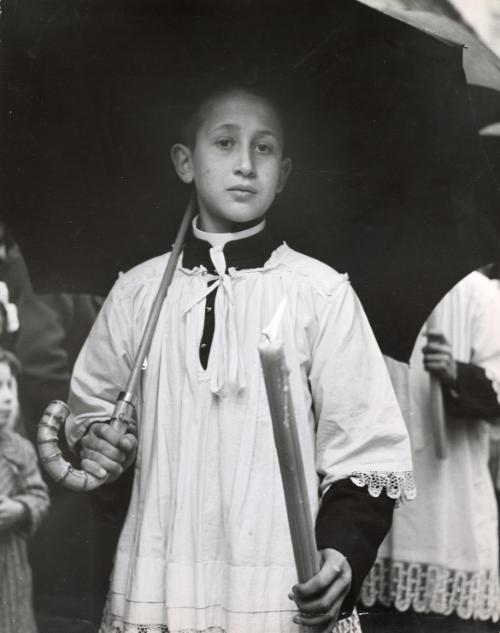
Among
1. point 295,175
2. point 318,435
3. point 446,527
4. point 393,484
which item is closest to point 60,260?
point 295,175

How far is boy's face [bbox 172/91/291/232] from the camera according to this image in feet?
9.01

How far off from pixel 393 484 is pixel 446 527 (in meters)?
0.45

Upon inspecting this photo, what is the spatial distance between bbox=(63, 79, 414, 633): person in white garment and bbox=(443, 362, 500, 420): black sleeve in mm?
318

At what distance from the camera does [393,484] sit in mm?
2502

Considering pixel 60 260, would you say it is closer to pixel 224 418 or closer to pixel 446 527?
pixel 224 418

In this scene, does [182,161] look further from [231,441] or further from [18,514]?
[18,514]

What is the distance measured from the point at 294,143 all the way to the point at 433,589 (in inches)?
49.5

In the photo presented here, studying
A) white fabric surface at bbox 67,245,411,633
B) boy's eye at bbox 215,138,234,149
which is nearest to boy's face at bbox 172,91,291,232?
boy's eye at bbox 215,138,234,149

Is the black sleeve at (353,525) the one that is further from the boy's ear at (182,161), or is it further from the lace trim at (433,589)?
the boy's ear at (182,161)

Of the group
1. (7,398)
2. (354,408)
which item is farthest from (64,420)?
(354,408)

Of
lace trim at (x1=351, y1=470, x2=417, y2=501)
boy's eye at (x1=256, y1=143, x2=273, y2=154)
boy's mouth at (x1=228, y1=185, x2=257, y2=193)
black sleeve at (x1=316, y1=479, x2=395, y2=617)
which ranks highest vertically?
boy's eye at (x1=256, y1=143, x2=273, y2=154)

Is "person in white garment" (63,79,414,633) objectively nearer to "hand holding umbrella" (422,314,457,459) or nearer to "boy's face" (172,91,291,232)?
"boy's face" (172,91,291,232)

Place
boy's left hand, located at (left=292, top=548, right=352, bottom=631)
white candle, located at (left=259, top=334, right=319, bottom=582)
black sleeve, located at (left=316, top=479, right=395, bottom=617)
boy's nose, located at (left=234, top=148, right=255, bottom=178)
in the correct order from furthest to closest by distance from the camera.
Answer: boy's nose, located at (left=234, top=148, right=255, bottom=178)
black sleeve, located at (left=316, top=479, right=395, bottom=617)
boy's left hand, located at (left=292, top=548, right=352, bottom=631)
white candle, located at (left=259, top=334, right=319, bottom=582)

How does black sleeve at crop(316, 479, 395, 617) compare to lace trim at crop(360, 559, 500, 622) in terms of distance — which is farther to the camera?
lace trim at crop(360, 559, 500, 622)
